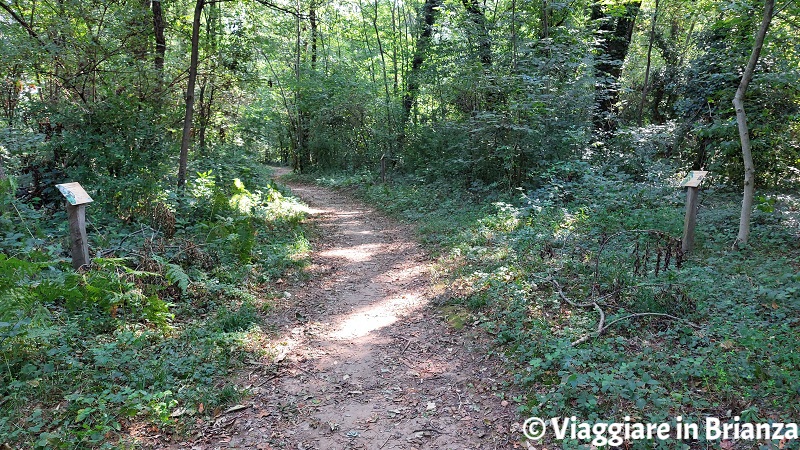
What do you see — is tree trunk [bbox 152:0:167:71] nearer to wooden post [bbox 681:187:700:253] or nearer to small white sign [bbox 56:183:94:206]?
small white sign [bbox 56:183:94:206]

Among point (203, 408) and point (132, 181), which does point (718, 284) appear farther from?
point (132, 181)

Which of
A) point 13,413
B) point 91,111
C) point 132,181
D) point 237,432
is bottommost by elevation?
point 237,432

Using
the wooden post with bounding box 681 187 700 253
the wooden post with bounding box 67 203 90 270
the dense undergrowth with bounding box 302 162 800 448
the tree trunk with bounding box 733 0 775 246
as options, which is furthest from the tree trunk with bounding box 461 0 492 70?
the wooden post with bounding box 67 203 90 270

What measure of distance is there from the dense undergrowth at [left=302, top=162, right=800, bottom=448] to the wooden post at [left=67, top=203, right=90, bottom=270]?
16.0 feet

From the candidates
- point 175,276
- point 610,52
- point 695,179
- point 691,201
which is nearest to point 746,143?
point 695,179

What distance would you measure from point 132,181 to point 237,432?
587cm

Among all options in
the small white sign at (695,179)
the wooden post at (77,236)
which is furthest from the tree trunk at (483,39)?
the wooden post at (77,236)

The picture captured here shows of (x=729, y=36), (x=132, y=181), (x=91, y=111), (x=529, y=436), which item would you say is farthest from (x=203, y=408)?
(x=729, y=36)

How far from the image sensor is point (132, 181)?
788 cm

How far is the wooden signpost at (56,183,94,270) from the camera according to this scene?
5.38 m

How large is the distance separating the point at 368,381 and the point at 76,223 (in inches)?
160

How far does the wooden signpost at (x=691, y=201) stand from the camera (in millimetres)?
6375

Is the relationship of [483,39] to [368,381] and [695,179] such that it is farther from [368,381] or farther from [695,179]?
[368,381]

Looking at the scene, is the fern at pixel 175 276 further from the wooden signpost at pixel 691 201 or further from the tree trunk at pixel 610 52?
the tree trunk at pixel 610 52
